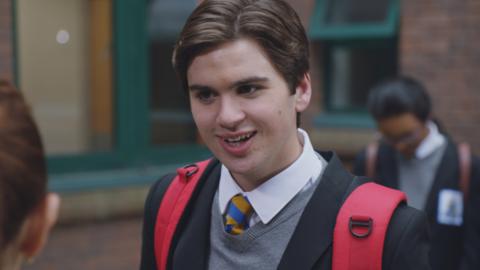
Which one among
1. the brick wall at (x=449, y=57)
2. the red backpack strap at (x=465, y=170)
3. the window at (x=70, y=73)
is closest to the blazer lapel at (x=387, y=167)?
the red backpack strap at (x=465, y=170)

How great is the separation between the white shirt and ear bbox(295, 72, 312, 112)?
129mm

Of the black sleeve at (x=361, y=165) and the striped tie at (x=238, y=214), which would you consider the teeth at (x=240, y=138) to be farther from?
the black sleeve at (x=361, y=165)

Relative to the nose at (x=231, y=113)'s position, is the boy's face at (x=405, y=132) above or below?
below

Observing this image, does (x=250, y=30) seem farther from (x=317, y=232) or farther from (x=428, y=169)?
(x=428, y=169)

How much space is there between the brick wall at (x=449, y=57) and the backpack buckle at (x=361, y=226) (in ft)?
19.9

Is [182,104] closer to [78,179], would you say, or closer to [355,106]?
[78,179]

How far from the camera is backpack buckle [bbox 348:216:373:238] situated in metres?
1.84

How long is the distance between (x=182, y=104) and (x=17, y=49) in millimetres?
2280

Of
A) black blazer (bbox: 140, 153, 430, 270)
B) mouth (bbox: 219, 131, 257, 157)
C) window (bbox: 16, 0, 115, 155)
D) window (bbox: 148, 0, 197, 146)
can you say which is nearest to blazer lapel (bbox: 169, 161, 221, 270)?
black blazer (bbox: 140, 153, 430, 270)

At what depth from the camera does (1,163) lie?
1.19 metres

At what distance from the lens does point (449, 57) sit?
25.5ft

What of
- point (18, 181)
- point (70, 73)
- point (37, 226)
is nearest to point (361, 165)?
point (37, 226)

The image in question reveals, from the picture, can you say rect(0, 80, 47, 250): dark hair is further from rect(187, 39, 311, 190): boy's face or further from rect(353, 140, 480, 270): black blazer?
rect(353, 140, 480, 270): black blazer

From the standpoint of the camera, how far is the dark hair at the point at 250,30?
77.0 inches
